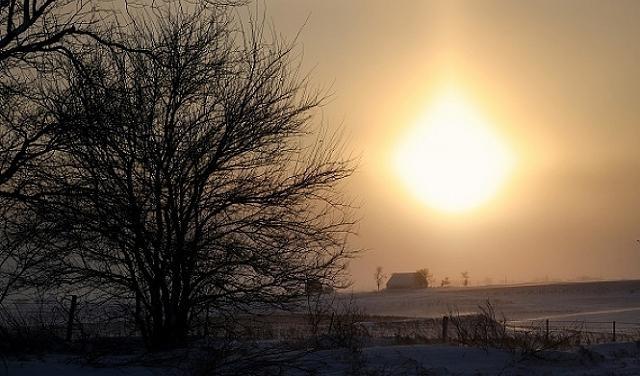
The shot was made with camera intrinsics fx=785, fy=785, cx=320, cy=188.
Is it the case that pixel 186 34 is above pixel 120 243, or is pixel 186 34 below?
above

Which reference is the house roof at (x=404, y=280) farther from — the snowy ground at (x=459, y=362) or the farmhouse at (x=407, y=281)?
the snowy ground at (x=459, y=362)

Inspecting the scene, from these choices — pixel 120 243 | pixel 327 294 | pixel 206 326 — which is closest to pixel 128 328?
pixel 206 326

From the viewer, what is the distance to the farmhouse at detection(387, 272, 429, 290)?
143750 millimetres

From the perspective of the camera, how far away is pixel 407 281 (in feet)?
474

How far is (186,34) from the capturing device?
15.8 metres

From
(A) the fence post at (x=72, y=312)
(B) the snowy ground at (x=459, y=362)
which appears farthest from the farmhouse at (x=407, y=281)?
(A) the fence post at (x=72, y=312)

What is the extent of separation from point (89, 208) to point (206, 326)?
3.98 metres

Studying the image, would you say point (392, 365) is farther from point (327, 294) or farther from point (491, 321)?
point (491, 321)

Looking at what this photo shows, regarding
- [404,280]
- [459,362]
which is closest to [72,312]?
[459,362]

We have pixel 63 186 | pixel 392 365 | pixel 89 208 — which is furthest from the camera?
pixel 392 365

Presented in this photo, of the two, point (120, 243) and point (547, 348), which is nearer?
point (120, 243)

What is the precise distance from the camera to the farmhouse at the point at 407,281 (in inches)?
5659

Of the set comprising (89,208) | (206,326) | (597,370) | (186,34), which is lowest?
(597,370)

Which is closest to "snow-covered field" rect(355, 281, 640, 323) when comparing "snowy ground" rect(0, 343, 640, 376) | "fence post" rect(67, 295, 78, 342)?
"snowy ground" rect(0, 343, 640, 376)
